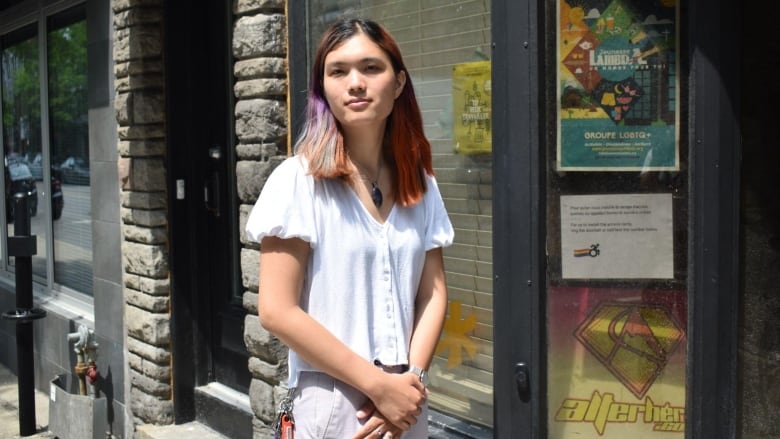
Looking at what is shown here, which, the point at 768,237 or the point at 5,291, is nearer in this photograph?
the point at 768,237

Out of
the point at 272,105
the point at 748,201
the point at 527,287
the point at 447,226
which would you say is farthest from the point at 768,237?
the point at 272,105

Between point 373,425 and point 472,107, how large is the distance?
169 cm

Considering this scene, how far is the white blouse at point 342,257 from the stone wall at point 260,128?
6.36ft

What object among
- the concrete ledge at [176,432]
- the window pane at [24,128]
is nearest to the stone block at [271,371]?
the concrete ledge at [176,432]

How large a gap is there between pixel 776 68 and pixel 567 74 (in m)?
0.61

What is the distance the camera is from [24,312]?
5.85 metres

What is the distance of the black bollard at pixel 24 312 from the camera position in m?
5.81

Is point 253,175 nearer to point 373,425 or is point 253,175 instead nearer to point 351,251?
point 351,251

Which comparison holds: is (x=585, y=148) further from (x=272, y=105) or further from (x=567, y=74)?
(x=272, y=105)

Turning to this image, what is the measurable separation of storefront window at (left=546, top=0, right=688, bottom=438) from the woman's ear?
0.65m

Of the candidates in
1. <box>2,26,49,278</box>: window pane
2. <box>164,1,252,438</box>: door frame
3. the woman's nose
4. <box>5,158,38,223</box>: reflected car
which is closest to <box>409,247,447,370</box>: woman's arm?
the woman's nose

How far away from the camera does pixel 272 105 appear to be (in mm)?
4180

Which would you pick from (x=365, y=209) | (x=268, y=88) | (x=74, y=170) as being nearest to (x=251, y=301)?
(x=268, y=88)

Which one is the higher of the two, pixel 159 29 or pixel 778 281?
pixel 159 29
